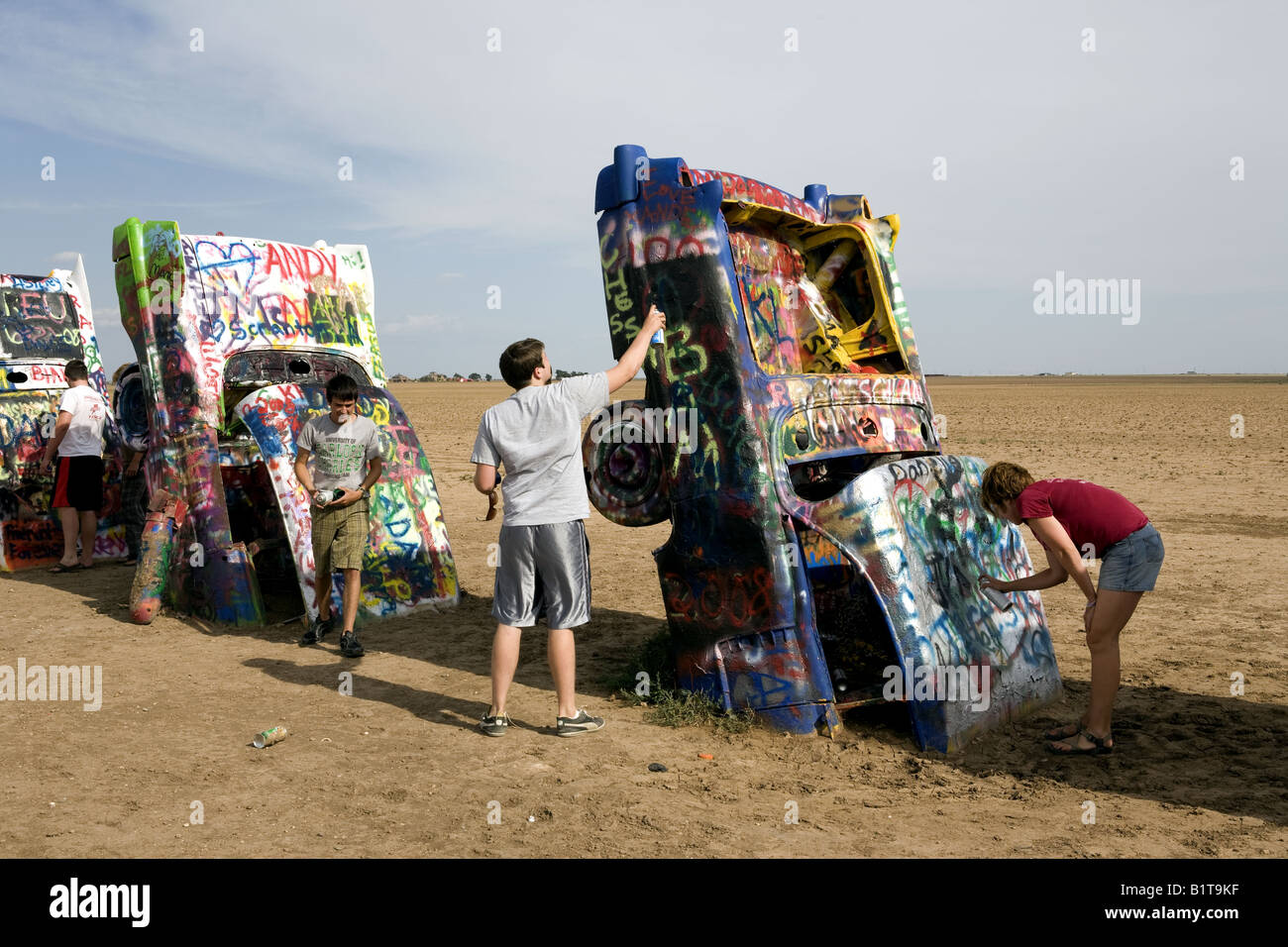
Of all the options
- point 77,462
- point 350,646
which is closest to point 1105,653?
point 350,646

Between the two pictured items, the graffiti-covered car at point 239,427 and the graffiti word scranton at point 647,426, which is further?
the graffiti-covered car at point 239,427

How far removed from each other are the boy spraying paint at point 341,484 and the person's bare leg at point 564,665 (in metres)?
2.18

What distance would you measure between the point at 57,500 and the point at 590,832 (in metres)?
8.20

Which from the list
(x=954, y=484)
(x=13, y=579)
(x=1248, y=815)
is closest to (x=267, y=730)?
(x=954, y=484)

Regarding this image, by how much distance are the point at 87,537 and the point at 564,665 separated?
23.7 feet

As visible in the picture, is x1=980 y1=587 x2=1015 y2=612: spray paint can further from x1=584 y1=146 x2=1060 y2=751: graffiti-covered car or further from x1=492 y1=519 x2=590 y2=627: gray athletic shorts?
x1=492 y1=519 x2=590 y2=627: gray athletic shorts

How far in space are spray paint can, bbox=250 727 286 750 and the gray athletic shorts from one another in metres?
1.30

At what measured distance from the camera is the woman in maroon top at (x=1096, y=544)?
15.2ft

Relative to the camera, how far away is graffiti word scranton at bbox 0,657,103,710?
19.6ft

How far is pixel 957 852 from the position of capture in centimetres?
386

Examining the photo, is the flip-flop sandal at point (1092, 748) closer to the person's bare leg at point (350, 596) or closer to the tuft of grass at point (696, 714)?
the tuft of grass at point (696, 714)

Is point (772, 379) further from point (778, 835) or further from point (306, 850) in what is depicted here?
point (306, 850)

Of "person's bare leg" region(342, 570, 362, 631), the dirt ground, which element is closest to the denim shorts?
the dirt ground

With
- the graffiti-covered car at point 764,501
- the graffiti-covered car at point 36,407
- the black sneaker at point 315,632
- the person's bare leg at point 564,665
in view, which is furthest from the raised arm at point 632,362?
the graffiti-covered car at point 36,407
